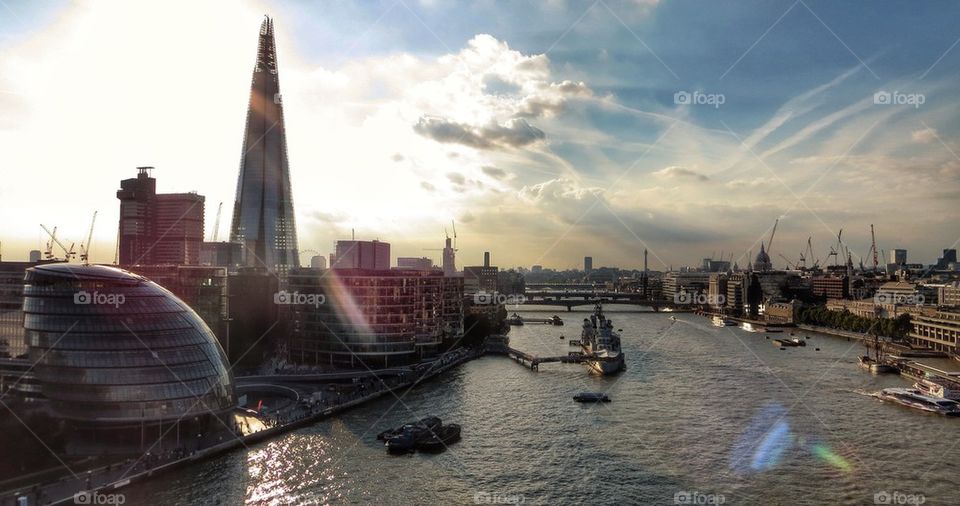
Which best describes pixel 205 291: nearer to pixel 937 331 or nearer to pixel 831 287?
pixel 937 331

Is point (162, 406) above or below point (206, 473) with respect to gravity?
above

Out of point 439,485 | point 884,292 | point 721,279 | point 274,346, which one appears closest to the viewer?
point 439,485

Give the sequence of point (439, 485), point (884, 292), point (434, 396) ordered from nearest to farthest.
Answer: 1. point (439, 485)
2. point (434, 396)
3. point (884, 292)

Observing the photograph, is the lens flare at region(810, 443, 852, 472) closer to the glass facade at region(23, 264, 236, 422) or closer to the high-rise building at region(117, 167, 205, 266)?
the glass facade at region(23, 264, 236, 422)

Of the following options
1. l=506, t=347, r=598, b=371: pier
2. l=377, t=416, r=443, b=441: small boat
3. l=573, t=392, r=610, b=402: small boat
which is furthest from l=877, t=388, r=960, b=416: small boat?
l=377, t=416, r=443, b=441: small boat

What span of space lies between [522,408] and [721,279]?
10853 centimetres

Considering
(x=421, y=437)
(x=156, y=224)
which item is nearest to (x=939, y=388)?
(x=421, y=437)

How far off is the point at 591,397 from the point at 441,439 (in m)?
12.9

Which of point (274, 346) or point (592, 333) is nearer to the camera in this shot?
point (274, 346)

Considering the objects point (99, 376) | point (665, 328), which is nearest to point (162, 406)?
point (99, 376)

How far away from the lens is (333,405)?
38094 millimetres

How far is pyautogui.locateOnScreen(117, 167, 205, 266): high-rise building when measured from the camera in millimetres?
110375

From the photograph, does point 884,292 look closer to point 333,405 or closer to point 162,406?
point 333,405

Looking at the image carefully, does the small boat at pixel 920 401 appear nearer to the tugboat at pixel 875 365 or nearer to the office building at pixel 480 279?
the tugboat at pixel 875 365
